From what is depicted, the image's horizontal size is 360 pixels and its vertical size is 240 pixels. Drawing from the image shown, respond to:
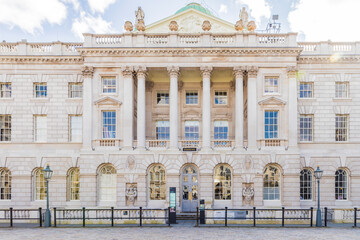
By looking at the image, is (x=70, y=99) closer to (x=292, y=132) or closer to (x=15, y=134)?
(x=15, y=134)

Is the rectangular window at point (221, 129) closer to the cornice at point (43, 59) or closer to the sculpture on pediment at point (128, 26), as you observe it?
the sculpture on pediment at point (128, 26)

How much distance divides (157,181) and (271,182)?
9335mm

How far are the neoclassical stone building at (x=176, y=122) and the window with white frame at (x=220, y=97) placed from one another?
206 centimetres

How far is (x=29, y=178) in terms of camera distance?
26719mm

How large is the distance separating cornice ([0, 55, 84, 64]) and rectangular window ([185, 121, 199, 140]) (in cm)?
1108


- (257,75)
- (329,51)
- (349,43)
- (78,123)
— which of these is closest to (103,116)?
(78,123)

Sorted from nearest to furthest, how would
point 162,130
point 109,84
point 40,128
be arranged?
point 109,84 → point 40,128 → point 162,130

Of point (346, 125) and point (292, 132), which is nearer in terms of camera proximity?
point (292, 132)

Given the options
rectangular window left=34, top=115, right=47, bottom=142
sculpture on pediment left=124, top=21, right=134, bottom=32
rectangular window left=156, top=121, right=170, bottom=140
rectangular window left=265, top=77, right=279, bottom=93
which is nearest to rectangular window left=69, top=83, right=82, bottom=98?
rectangular window left=34, top=115, right=47, bottom=142

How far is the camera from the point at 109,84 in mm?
26516

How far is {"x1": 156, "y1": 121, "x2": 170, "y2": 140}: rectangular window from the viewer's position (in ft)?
96.6

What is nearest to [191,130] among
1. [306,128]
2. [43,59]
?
[306,128]

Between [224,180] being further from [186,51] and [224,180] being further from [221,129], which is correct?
[186,51]

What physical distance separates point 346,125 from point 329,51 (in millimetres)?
6554
